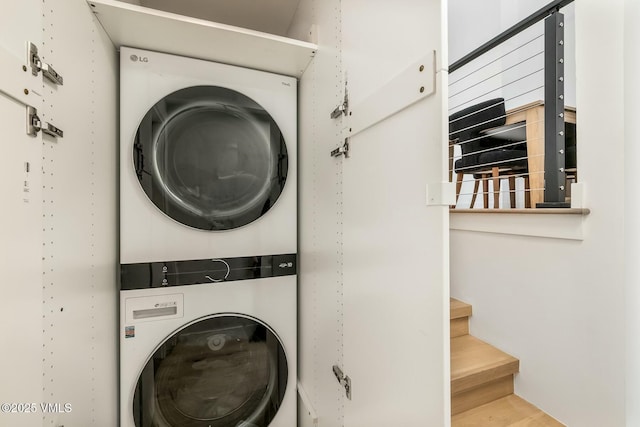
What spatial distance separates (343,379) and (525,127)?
2037 millimetres

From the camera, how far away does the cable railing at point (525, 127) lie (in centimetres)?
144

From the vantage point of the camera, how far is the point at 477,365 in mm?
1399

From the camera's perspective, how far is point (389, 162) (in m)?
0.77

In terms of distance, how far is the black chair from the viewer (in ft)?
6.63

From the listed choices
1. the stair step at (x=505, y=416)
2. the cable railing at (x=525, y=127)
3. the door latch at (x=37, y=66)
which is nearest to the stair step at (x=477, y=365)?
the stair step at (x=505, y=416)

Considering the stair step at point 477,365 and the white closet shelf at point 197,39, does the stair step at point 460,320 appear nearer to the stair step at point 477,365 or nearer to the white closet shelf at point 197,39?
the stair step at point 477,365

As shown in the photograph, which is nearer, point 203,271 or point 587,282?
point 587,282

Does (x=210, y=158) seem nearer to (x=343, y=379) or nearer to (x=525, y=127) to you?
(x=343, y=379)

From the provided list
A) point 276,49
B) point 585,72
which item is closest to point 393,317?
point 276,49

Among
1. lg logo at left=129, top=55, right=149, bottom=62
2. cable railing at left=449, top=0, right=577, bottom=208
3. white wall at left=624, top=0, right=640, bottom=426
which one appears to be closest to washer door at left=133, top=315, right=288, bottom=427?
lg logo at left=129, top=55, right=149, bottom=62

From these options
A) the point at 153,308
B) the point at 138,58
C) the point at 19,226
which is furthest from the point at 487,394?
the point at 138,58

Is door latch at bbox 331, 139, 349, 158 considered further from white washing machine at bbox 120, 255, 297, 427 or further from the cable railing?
the cable railing

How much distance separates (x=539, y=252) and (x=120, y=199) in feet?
Result: 6.57

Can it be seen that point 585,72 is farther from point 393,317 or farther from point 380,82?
point 393,317
